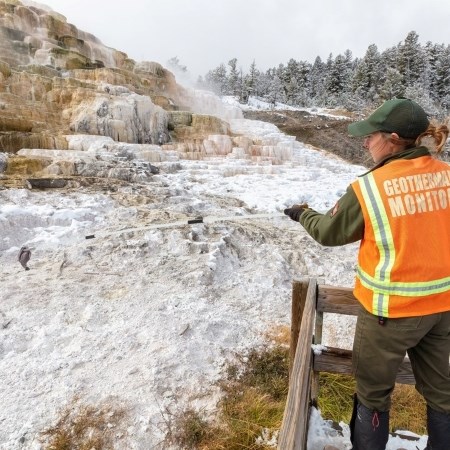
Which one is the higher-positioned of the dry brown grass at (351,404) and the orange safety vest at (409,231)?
the orange safety vest at (409,231)

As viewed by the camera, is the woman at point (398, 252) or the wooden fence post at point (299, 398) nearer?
the wooden fence post at point (299, 398)

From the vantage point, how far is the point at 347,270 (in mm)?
5719

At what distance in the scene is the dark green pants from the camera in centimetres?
163

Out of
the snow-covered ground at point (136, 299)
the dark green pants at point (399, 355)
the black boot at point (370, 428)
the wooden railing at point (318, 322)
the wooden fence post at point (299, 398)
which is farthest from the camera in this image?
the snow-covered ground at point (136, 299)

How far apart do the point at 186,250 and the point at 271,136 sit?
16.4 meters

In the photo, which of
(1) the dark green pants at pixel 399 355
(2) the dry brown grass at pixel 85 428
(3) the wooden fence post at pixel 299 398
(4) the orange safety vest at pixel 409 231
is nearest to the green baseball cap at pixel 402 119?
(4) the orange safety vest at pixel 409 231

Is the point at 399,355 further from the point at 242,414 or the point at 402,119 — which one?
the point at 242,414

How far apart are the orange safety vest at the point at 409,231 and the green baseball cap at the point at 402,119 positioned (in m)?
0.15

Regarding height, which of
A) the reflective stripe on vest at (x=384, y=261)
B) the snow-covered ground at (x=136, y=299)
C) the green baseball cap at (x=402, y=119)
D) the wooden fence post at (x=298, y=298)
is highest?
the green baseball cap at (x=402, y=119)

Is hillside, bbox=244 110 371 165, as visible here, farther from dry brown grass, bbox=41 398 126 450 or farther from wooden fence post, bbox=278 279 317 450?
dry brown grass, bbox=41 398 126 450

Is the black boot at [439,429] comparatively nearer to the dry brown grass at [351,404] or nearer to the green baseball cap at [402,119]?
the dry brown grass at [351,404]

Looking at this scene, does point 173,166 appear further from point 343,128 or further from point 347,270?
point 343,128

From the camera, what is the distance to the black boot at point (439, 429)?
185cm

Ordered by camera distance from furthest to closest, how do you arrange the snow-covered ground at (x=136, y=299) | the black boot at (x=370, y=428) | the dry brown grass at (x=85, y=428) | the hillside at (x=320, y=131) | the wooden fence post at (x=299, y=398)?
the hillside at (x=320, y=131), the snow-covered ground at (x=136, y=299), the dry brown grass at (x=85, y=428), the black boot at (x=370, y=428), the wooden fence post at (x=299, y=398)
